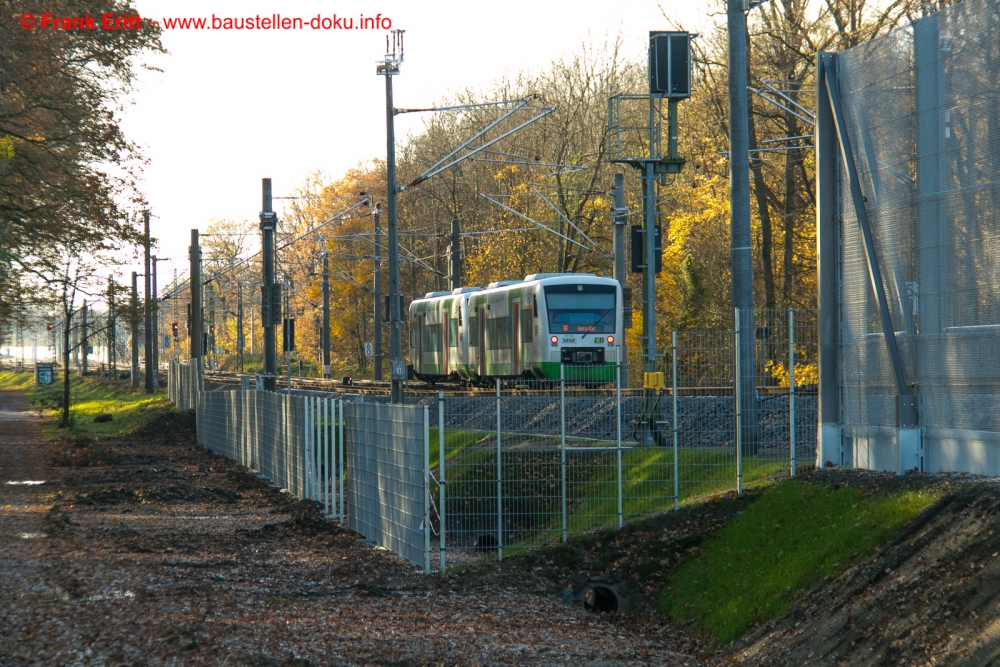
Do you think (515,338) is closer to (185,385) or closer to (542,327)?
(542,327)

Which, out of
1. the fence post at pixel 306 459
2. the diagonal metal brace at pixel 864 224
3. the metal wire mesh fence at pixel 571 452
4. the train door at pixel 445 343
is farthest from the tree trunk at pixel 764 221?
the diagonal metal brace at pixel 864 224

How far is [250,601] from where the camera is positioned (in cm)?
1118

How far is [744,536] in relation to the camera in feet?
41.9

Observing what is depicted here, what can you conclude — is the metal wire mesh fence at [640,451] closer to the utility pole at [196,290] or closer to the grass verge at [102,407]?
the grass verge at [102,407]

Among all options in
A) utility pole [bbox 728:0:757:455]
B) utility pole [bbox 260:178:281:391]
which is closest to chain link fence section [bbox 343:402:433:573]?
utility pole [bbox 728:0:757:455]

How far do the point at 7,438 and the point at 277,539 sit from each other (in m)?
26.5

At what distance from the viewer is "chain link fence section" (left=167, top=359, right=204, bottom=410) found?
42.9 m

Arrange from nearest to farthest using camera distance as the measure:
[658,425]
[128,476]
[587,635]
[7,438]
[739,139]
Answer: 1. [587,635]
2. [739,139]
3. [658,425]
4. [128,476]
5. [7,438]

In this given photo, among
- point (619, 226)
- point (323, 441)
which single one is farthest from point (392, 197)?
point (323, 441)

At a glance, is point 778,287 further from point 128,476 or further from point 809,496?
point 809,496

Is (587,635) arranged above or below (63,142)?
below

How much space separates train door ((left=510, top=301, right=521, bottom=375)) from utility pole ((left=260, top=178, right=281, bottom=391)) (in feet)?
19.9

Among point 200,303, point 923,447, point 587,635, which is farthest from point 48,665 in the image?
point 200,303

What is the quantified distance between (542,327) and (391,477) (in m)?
16.0
